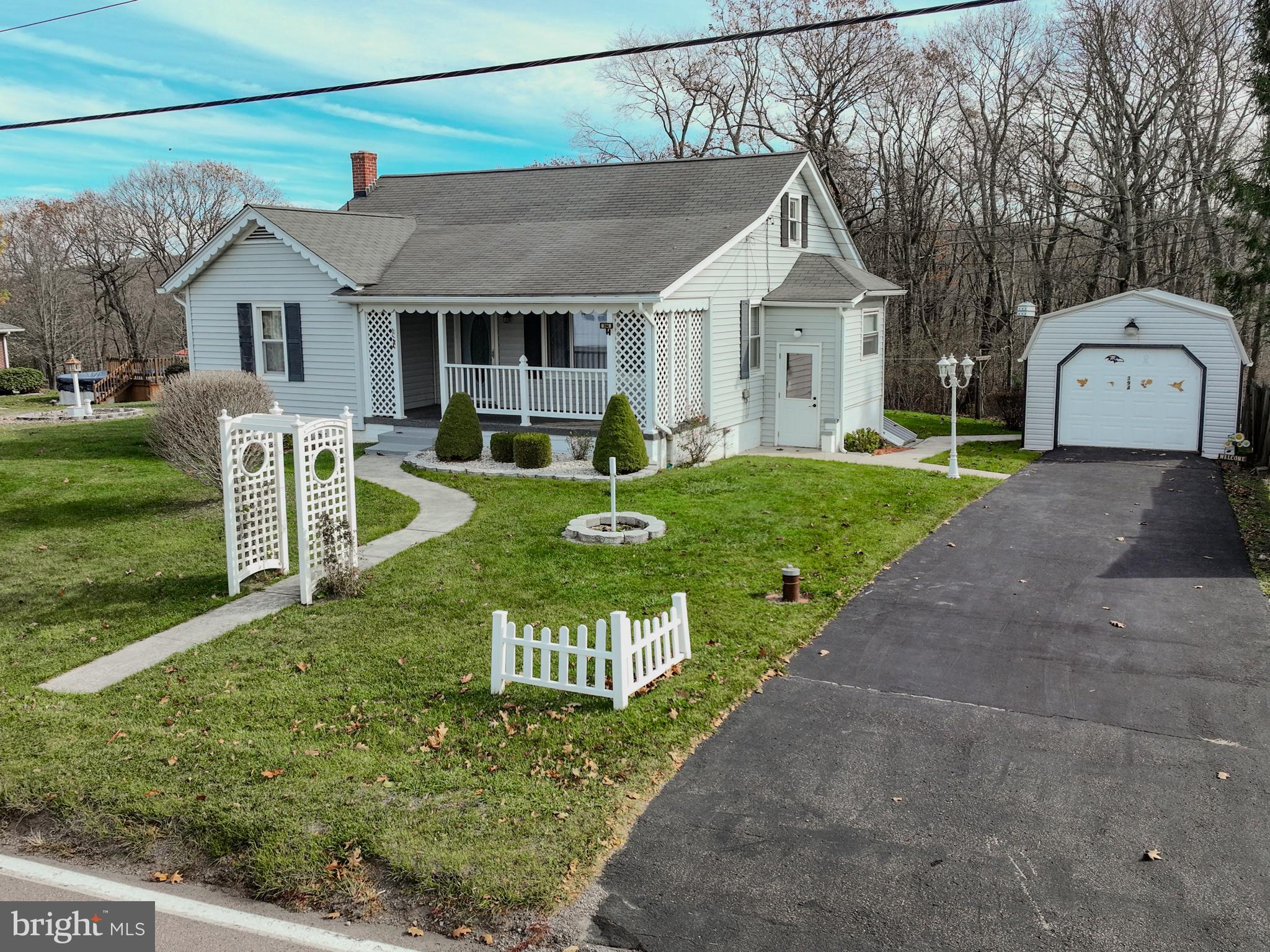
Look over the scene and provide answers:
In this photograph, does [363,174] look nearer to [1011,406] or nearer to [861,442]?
[861,442]

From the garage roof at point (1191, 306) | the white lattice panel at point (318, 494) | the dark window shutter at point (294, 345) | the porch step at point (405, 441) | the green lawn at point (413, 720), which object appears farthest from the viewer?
the dark window shutter at point (294, 345)

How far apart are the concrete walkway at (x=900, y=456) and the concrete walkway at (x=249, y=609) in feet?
25.0

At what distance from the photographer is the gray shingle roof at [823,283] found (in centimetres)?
2136

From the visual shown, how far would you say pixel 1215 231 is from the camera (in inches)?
1195

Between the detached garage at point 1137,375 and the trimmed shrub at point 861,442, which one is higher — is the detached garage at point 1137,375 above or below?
above

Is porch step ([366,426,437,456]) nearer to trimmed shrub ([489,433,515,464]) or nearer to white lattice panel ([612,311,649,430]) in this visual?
trimmed shrub ([489,433,515,464])

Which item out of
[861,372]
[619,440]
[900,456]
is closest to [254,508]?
[619,440]

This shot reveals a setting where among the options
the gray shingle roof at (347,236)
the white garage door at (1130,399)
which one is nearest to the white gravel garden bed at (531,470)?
the gray shingle roof at (347,236)

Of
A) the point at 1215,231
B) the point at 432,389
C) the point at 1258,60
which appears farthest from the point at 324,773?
the point at 1215,231

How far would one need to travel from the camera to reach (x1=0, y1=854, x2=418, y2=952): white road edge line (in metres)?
5.37

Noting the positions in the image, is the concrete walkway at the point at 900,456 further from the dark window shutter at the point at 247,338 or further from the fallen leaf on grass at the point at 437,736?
the fallen leaf on grass at the point at 437,736

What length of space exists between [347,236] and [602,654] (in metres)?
17.1

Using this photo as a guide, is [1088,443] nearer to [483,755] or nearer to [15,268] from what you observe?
[483,755]

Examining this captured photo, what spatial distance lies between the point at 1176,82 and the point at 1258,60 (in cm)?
1468
